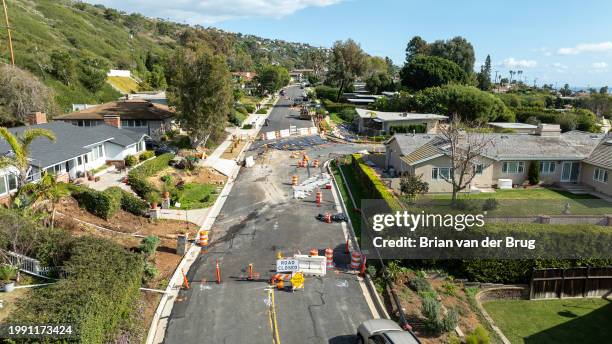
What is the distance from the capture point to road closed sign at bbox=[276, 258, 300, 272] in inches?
871

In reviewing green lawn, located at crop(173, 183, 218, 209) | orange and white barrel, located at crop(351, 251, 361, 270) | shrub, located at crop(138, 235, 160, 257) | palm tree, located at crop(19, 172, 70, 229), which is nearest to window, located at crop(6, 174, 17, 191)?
palm tree, located at crop(19, 172, 70, 229)

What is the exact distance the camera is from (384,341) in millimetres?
14898

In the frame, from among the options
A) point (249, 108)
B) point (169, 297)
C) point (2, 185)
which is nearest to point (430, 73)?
point (249, 108)

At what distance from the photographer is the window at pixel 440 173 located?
125 feet

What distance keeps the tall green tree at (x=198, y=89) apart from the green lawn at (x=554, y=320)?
36.5 meters

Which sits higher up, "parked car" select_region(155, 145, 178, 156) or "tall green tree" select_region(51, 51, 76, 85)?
"tall green tree" select_region(51, 51, 76, 85)

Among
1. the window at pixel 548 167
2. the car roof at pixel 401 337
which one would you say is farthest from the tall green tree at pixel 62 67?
the car roof at pixel 401 337

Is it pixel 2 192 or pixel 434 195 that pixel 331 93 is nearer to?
pixel 434 195

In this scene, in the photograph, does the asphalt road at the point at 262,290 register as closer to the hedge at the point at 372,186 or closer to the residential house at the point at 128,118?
the hedge at the point at 372,186

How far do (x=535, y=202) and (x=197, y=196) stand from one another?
27.6m

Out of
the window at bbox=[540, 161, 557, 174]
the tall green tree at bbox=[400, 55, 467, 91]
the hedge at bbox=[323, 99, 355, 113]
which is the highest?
the tall green tree at bbox=[400, 55, 467, 91]

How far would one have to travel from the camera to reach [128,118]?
53.2m

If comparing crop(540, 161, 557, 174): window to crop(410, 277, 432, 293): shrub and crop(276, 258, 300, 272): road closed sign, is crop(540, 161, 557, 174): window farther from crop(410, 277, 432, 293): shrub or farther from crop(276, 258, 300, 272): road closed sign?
crop(276, 258, 300, 272): road closed sign

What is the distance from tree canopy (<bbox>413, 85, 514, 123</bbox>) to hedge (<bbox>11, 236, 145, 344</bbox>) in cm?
6645
